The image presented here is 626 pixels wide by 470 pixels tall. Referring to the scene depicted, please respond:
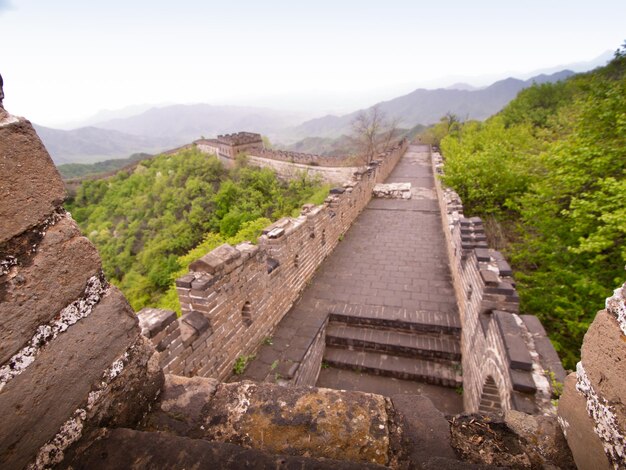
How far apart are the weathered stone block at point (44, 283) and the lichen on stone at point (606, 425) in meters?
1.99

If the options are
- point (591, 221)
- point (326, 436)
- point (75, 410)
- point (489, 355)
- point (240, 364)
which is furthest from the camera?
point (591, 221)

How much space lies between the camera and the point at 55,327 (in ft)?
3.74

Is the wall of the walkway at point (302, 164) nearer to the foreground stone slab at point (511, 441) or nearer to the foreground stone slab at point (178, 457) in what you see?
the foreground stone slab at point (511, 441)

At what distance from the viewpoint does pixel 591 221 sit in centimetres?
575

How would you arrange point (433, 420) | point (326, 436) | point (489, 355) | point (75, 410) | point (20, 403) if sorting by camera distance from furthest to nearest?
point (489, 355) → point (433, 420) → point (326, 436) → point (75, 410) → point (20, 403)

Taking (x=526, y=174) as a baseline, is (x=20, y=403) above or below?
above

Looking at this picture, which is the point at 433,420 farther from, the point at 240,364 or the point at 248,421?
the point at 240,364

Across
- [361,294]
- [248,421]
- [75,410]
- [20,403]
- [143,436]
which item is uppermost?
[20,403]

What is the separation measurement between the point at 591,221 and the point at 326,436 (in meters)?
6.68

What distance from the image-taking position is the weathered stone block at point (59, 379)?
3.42 feet

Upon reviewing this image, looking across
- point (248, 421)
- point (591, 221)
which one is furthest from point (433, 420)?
point (591, 221)

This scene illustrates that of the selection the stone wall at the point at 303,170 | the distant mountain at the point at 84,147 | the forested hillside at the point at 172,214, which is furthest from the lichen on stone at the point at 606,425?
the distant mountain at the point at 84,147

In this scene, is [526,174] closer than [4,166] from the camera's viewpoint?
No

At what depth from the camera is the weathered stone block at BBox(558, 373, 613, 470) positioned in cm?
120
